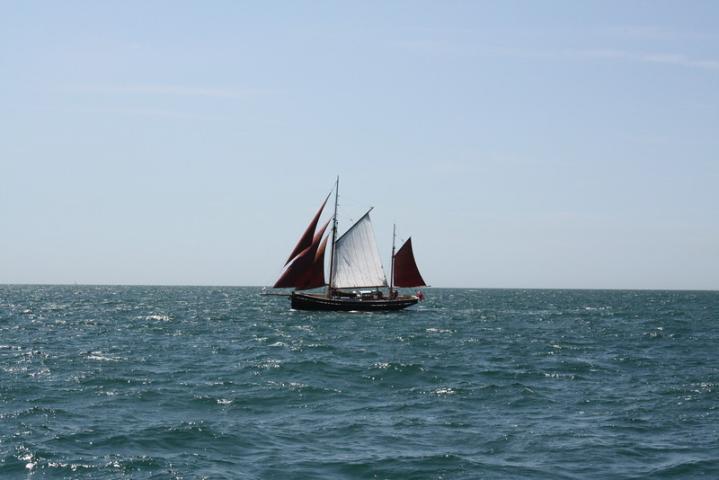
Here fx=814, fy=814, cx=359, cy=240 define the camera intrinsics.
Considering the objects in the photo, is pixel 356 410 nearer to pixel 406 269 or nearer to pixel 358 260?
pixel 358 260

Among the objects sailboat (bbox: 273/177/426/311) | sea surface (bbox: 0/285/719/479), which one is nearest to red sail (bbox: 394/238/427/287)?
sailboat (bbox: 273/177/426/311)

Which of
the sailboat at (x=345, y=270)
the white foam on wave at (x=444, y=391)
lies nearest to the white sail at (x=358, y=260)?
the sailboat at (x=345, y=270)

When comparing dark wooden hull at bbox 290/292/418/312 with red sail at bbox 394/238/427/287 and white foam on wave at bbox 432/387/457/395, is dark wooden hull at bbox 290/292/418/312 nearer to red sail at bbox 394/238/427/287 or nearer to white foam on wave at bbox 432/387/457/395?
red sail at bbox 394/238/427/287

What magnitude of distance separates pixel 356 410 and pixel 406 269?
61.6 meters

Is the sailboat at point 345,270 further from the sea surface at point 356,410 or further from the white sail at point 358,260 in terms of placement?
the sea surface at point 356,410

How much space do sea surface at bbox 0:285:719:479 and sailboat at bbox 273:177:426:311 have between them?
1198 inches

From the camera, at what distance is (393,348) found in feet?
149

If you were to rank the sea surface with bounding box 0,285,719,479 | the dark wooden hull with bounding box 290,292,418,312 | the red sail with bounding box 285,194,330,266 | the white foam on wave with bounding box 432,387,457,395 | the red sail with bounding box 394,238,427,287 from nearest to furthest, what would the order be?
the sea surface with bounding box 0,285,719,479 < the white foam on wave with bounding box 432,387,457,395 < the red sail with bounding box 285,194,330,266 < the dark wooden hull with bounding box 290,292,418,312 < the red sail with bounding box 394,238,427,287

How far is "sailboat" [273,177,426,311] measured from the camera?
79000 mm


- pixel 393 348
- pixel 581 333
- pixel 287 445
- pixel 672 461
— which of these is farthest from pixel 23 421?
pixel 581 333

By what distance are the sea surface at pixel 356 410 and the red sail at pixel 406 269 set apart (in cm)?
3752

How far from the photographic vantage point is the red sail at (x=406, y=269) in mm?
86125

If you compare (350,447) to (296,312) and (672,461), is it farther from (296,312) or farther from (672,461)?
(296,312)

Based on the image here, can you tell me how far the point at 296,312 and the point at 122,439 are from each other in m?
65.2
